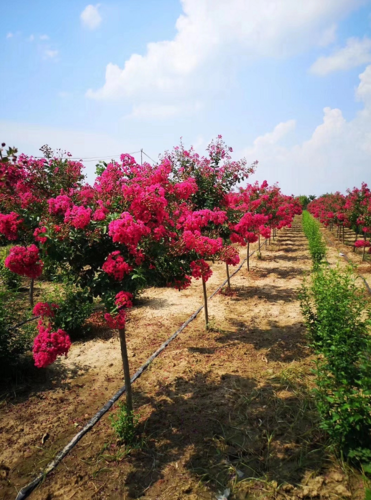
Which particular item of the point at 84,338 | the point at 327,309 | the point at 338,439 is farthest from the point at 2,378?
the point at 327,309

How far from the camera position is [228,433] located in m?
3.31

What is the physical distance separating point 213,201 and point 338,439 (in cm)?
477

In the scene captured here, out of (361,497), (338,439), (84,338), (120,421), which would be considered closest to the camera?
(361,497)

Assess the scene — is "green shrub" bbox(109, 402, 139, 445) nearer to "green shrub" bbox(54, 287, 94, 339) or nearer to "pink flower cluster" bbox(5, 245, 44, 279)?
"pink flower cluster" bbox(5, 245, 44, 279)

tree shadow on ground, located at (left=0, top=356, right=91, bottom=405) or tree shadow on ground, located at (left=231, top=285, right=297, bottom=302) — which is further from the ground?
tree shadow on ground, located at (left=231, top=285, right=297, bottom=302)

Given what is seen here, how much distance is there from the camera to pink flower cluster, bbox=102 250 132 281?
2777 millimetres

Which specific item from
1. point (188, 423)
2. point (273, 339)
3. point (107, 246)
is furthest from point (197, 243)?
point (273, 339)

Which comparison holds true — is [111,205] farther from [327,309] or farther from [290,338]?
[290,338]

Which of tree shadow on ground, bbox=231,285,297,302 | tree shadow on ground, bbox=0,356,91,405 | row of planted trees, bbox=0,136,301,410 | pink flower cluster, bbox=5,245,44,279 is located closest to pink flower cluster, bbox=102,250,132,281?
row of planted trees, bbox=0,136,301,410

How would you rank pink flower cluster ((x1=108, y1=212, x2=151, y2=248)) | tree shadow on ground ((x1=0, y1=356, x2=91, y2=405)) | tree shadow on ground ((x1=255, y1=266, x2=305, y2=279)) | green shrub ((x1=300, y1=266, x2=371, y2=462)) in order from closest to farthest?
green shrub ((x1=300, y1=266, x2=371, y2=462)) → pink flower cluster ((x1=108, y1=212, x2=151, y2=248)) → tree shadow on ground ((x1=0, y1=356, x2=91, y2=405)) → tree shadow on ground ((x1=255, y1=266, x2=305, y2=279))

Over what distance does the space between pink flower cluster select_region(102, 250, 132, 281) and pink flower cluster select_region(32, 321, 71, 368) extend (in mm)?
769

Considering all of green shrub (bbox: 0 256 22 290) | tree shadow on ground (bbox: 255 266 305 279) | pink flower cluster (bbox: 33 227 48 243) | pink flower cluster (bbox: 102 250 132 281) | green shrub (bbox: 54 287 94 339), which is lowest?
tree shadow on ground (bbox: 255 266 305 279)

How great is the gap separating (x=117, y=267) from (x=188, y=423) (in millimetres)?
2111

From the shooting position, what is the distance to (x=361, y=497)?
95.3 inches
